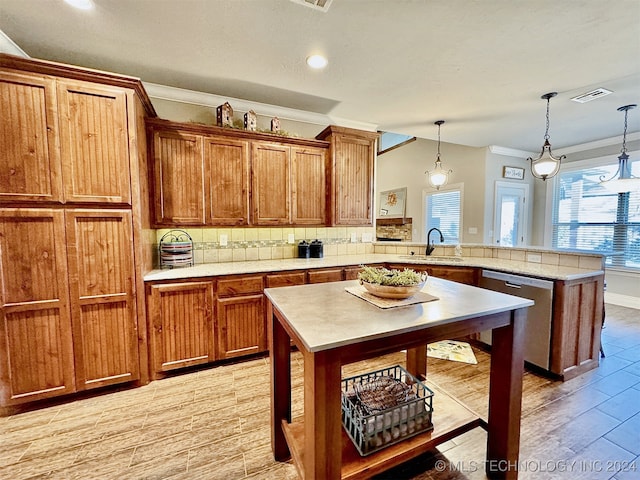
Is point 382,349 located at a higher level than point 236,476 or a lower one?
higher

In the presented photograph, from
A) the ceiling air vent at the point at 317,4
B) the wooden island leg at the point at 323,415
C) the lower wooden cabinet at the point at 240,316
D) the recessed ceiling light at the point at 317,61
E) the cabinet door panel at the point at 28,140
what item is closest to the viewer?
the wooden island leg at the point at 323,415

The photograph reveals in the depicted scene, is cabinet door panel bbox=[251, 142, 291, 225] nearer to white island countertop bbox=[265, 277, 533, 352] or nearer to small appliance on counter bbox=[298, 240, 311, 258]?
small appliance on counter bbox=[298, 240, 311, 258]

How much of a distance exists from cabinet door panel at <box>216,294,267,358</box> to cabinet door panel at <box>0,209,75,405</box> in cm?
110

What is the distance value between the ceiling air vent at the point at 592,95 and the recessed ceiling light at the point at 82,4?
4564 mm

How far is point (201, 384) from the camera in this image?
2324mm

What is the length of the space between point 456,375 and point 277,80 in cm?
326

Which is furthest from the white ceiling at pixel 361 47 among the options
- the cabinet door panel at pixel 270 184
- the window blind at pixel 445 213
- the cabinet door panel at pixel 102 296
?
the window blind at pixel 445 213

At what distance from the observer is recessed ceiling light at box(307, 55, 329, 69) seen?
228 cm

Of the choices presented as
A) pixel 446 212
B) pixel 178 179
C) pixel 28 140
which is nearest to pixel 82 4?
pixel 28 140

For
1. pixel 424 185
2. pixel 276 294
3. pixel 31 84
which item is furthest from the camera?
pixel 424 185

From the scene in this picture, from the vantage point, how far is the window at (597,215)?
4.47 metres

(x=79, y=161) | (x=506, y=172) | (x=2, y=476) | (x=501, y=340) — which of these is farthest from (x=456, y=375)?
(x=506, y=172)

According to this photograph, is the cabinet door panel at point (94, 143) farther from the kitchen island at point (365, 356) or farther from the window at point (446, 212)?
the window at point (446, 212)

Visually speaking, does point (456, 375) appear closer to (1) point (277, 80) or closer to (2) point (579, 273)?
(2) point (579, 273)
